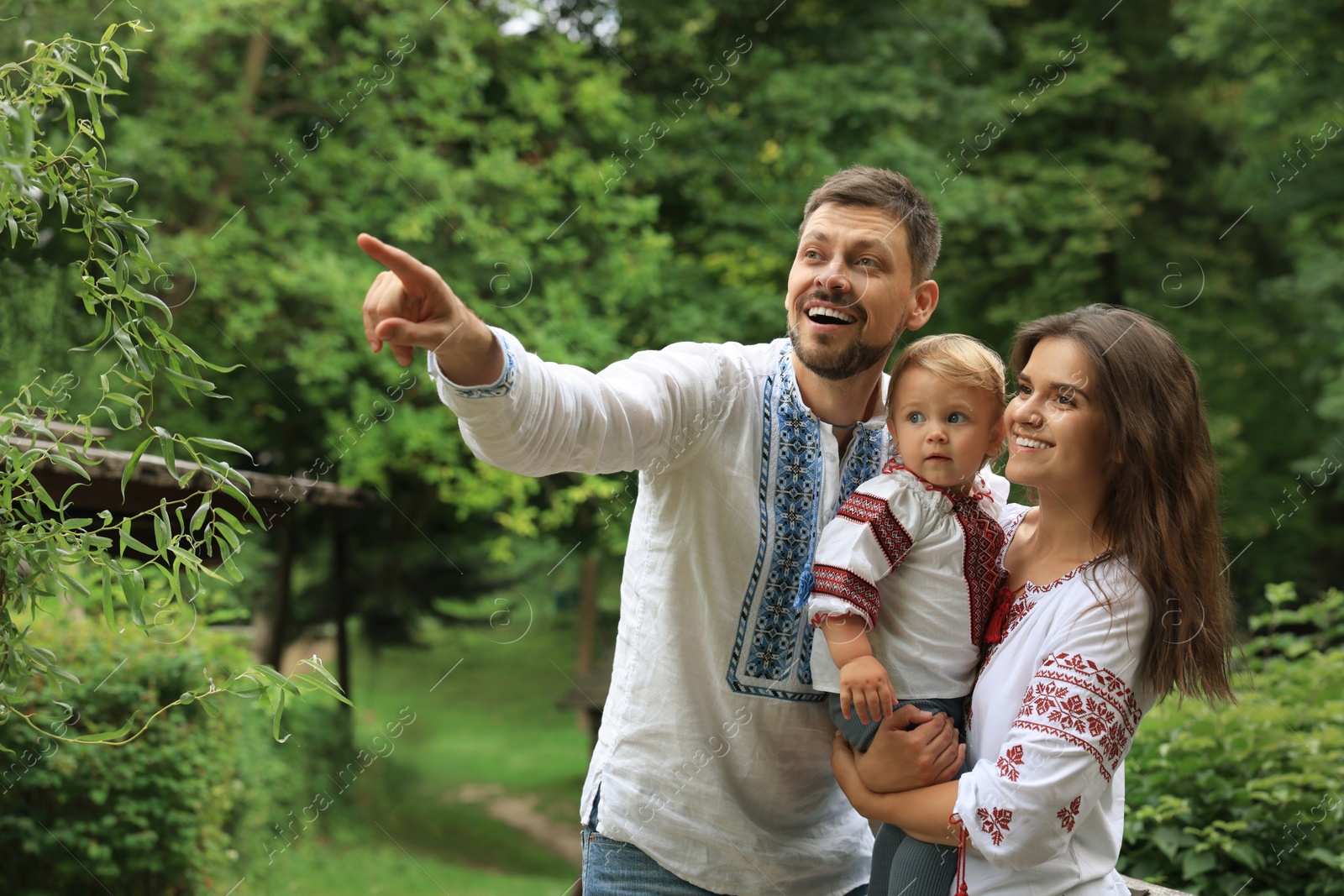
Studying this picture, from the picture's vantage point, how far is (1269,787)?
9.98ft

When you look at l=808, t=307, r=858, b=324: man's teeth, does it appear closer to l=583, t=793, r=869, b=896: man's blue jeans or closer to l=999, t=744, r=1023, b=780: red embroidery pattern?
l=999, t=744, r=1023, b=780: red embroidery pattern

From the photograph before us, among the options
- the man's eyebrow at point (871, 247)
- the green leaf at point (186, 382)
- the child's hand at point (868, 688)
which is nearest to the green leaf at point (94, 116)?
the green leaf at point (186, 382)

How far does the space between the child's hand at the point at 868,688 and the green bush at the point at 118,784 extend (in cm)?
294

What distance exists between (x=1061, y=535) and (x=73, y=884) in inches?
163

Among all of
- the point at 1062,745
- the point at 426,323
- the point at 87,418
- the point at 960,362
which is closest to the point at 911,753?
the point at 1062,745

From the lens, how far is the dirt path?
1070cm

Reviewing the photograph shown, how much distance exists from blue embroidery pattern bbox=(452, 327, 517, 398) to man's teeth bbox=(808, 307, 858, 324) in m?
0.63

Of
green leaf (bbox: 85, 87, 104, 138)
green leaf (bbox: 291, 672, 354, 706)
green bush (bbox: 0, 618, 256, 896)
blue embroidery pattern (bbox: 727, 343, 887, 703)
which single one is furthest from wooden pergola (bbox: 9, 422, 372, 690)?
blue embroidery pattern (bbox: 727, 343, 887, 703)

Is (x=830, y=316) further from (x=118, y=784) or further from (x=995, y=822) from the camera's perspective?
(x=118, y=784)

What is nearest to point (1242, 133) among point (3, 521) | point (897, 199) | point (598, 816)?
point (897, 199)

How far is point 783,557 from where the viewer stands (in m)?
2.00

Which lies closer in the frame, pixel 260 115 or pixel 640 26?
pixel 260 115

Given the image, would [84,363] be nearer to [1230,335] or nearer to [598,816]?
[598,816]

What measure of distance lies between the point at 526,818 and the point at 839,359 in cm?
1030
